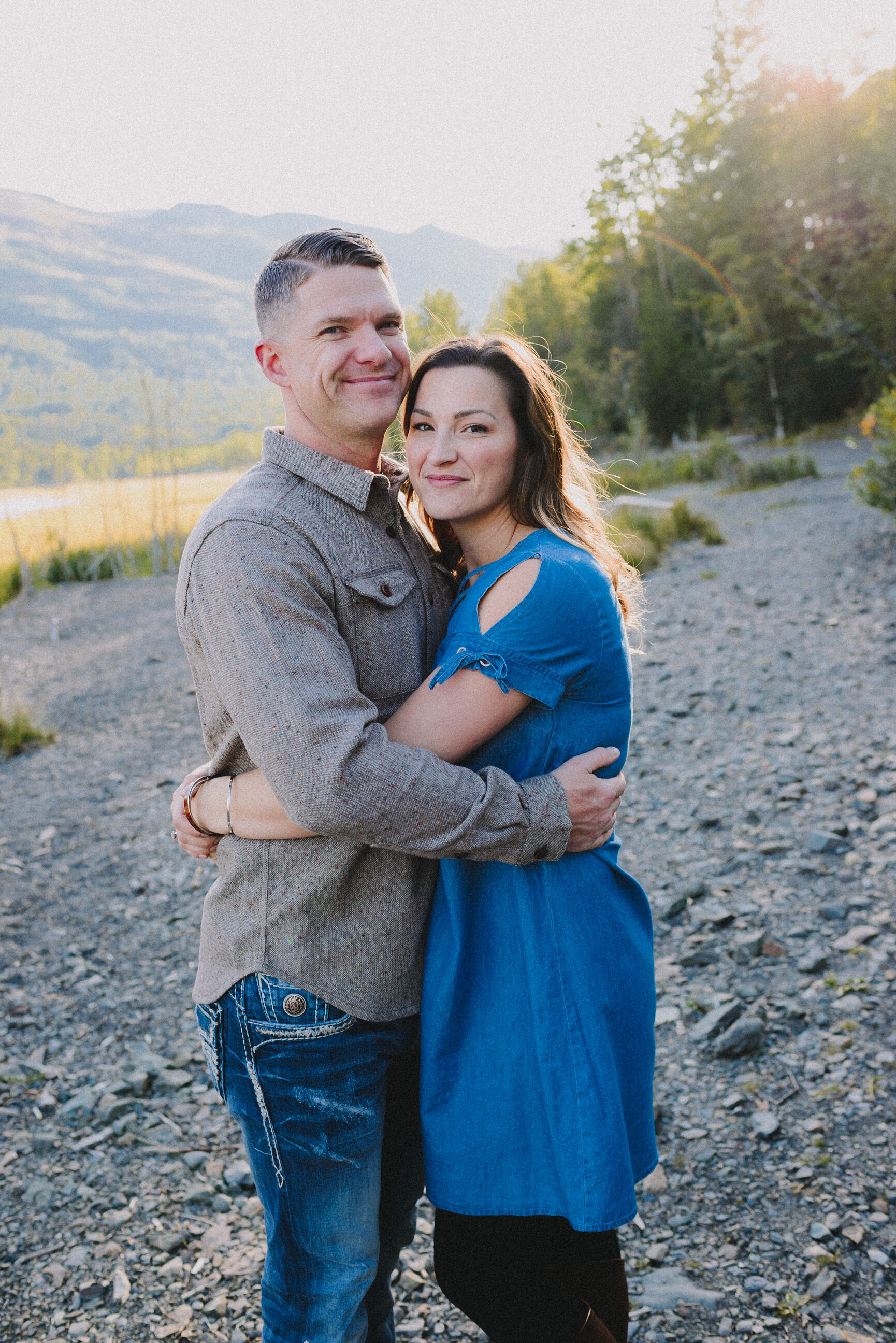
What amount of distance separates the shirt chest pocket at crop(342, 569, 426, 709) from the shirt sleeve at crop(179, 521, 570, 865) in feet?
0.38

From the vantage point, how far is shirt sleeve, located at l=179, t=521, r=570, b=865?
5.01ft

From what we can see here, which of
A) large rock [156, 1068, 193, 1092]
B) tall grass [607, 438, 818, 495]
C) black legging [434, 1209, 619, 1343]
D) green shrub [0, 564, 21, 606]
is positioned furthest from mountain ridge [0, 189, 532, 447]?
tall grass [607, 438, 818, 495]

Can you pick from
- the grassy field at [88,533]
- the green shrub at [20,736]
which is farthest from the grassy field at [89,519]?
the green shrub at [20,736]

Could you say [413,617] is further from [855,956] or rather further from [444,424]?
[855,956]

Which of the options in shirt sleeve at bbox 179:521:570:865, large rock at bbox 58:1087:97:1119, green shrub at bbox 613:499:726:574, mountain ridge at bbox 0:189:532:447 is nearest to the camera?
shirt sleeve at bbox 179:521:570:865

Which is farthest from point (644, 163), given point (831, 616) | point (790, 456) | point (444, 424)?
point (444, 424)

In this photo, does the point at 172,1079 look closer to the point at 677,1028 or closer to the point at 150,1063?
the point at 150,1063

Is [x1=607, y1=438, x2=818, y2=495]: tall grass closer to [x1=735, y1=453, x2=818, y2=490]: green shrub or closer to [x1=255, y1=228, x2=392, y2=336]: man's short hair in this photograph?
[x1=735, y1=453, x2=818, y2=490]: green shrub

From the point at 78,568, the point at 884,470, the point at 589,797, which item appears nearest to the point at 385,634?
the point at 589,797

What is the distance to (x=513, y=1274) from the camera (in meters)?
1.78

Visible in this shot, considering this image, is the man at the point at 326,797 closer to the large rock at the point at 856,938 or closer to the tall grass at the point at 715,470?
the large rock at the point at 856,938

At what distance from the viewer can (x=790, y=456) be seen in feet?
62.0

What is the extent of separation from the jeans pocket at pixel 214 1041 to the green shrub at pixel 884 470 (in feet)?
31.1

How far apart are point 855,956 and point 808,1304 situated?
1732mm
